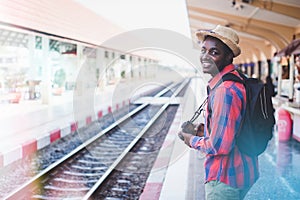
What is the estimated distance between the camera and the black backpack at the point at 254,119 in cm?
182

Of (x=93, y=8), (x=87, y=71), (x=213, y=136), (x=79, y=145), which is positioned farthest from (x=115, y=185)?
(x=87, y=71)

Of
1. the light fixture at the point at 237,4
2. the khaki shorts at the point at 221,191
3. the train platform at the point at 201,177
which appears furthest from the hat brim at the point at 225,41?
the light fixture at the point at 237,4

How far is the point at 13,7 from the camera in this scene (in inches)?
336

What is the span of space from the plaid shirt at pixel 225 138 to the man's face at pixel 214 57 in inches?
1.2

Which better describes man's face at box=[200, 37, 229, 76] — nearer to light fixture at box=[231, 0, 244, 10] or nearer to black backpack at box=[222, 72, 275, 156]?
black backpack at box=[222, 72, 275, 156]

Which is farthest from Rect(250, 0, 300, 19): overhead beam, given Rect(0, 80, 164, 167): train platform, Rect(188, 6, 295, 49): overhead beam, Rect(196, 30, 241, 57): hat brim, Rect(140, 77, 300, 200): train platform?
Rect(196, 30, 241, 57): hat brim

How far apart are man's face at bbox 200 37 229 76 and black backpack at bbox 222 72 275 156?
77 mm

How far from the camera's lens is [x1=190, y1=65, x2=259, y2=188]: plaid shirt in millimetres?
1761

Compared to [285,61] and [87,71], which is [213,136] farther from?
[87,71]

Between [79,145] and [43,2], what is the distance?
454cm

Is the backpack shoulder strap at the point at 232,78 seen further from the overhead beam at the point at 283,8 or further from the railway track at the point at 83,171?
the overhead beam at the point at 283,8

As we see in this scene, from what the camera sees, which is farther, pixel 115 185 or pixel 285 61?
pixel 285 61

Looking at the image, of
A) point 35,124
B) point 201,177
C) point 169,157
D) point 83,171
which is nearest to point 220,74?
point 201,177

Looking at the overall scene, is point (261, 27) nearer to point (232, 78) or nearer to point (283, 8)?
point (283, 8)
